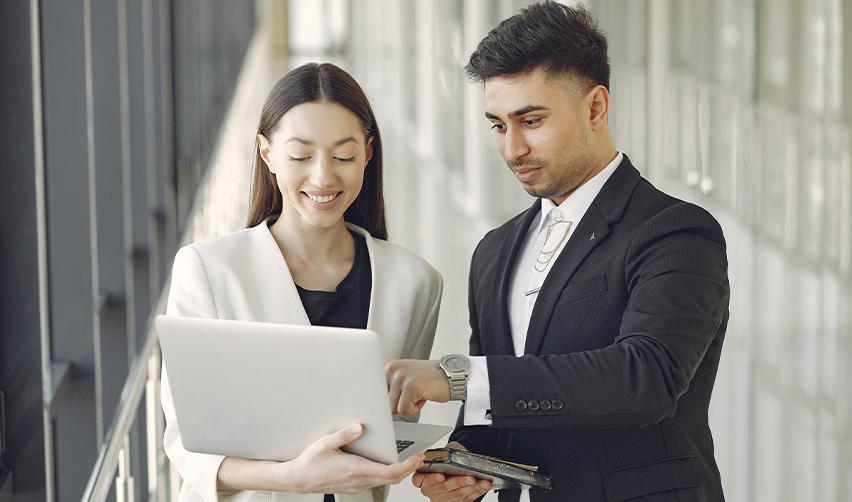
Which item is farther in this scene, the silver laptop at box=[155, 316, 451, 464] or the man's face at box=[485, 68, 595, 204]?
the man's face at box=[485, 68, 595, 204]

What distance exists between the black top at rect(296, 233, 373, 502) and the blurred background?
0.63 m

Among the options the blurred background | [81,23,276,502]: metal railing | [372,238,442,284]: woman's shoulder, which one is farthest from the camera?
[81,23,276,502]: metal railing

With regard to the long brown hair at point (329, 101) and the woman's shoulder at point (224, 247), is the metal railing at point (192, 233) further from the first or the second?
the long brown hair at point (329, 101)

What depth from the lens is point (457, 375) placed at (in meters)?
2.03

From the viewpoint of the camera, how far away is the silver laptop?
5.86ft

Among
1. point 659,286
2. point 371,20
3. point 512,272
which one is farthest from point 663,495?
point 371,20

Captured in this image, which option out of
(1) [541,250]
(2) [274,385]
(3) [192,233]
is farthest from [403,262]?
(3) [192,233]

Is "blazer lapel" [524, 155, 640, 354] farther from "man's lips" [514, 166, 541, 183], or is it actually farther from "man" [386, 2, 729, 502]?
"man's lips" [514, 166, 541, 183]

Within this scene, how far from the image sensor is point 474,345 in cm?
257

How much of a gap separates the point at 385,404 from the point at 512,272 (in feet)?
2.36

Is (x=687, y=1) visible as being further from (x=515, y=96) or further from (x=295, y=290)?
(x=295, y=290)

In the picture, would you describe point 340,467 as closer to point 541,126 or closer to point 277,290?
point 277,290

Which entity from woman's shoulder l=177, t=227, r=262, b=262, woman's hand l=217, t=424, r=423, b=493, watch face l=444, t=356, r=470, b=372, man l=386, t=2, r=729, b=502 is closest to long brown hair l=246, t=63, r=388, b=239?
woman's shoulder l=177, t=227, r=262, b=262

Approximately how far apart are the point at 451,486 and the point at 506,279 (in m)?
0.44
